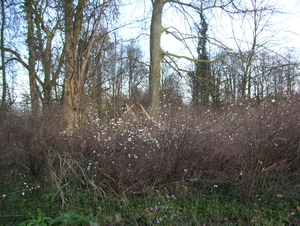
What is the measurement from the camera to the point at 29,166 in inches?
224

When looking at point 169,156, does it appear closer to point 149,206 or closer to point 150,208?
point 149,206

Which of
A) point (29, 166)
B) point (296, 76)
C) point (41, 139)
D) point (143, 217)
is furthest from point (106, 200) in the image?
point (296, 76)

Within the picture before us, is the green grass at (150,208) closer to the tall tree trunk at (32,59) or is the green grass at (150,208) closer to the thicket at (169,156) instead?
the thicket at (169,156)

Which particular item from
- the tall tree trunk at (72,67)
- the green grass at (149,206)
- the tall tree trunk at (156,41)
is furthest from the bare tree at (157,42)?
the green grass at (149,206)

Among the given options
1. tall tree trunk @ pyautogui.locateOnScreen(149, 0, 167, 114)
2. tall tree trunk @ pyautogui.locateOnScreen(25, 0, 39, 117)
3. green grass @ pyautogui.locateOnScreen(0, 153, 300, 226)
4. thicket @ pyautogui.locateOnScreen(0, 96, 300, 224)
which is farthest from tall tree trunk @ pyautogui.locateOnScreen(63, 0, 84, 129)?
tall tree trunk @ pyautogui.locateOnScreen(149, 0, 167, 114)

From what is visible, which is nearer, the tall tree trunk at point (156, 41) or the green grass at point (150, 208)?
the green grass at point (150, 208)

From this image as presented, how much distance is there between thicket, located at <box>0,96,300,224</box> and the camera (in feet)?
15.4

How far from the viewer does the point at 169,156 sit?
4.98 m

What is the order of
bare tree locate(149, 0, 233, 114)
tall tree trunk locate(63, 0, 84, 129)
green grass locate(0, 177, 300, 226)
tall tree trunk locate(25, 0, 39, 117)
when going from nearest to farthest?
green grass locate(0, 177, 300, 226) < tall tree trunk locate(25, 0, 39, 117) < tall tree trunk locate(63, 0, 84, 129) < bare tree locate(149, 0, 233, 114)

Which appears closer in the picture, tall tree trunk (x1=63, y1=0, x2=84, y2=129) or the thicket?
the thicket

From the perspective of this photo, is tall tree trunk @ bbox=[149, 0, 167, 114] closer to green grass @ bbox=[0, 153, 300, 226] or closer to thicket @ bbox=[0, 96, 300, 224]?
thicket @ bbox=[0, 96, 300, 224]

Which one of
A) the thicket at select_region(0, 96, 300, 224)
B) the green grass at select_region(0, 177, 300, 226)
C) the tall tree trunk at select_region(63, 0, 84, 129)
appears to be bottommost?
the green grass at select_region(0, 177, 300, 226)

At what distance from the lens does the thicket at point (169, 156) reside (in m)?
4.70

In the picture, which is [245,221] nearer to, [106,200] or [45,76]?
[106,200]
